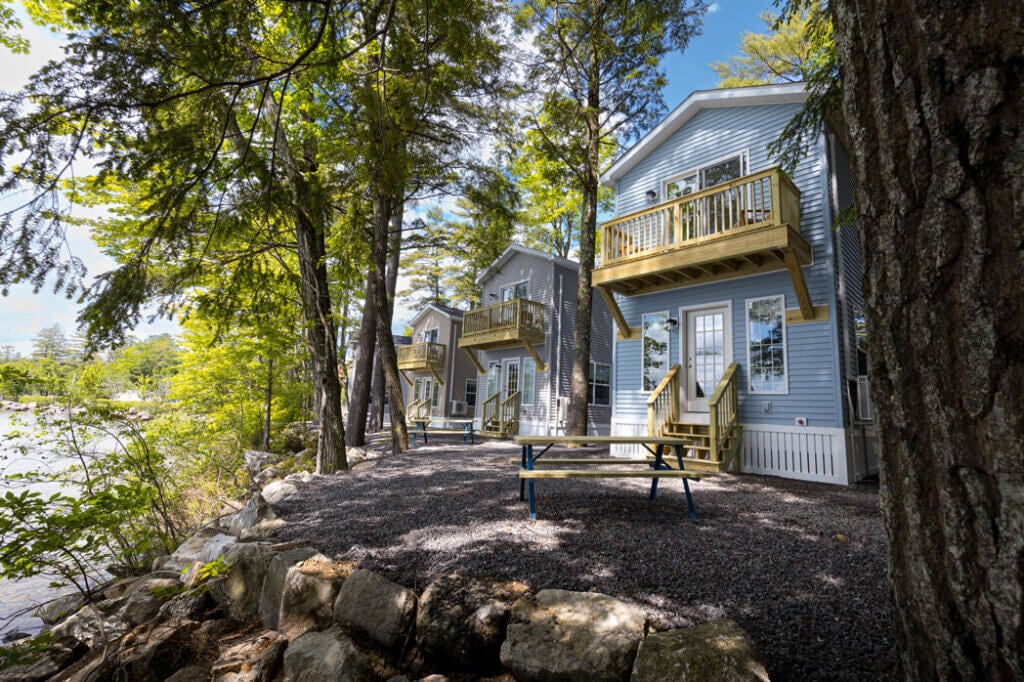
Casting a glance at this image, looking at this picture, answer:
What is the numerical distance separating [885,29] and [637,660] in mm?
2487

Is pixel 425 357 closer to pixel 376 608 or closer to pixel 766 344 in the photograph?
pixel 766 344

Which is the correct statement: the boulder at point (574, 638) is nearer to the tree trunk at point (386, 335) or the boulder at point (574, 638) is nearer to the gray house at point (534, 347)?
the tree trunk at point (386, 335)

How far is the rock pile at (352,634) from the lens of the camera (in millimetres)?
2070

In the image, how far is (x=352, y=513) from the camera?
439 centimetres

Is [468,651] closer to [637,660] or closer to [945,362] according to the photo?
[637,660]

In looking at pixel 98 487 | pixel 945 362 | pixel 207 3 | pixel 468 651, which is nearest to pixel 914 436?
pixel 945 362

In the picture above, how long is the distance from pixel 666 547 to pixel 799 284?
5347 mm

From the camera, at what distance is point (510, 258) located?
645 inches

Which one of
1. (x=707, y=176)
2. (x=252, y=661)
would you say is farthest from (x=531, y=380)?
(x=252, y=661)

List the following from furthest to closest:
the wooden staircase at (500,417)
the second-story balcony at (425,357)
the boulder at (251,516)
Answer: the second-story balcony at (425,357) < the wooden staircase at (500,417) < the boulder at (251,516)

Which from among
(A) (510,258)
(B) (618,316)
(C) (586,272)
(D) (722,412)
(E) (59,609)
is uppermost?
(A) (510,258)

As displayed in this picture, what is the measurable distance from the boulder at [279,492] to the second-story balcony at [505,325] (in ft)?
28.6

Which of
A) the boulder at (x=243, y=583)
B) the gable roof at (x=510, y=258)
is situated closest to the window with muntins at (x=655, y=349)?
the gable roof at (x=510, y=258)

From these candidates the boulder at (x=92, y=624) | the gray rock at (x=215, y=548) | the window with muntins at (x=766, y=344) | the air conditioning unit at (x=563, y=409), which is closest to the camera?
the boulder at (x=92, y=624)
